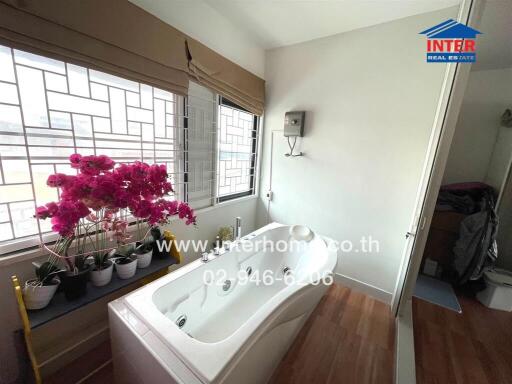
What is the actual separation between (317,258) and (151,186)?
1467 mm

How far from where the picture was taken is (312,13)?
165 centimetres

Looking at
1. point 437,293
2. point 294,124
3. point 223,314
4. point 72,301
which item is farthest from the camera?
point 294,124

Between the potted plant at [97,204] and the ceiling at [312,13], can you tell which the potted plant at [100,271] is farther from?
the ceiling at [312,13]

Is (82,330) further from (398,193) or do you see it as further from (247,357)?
(398,193)

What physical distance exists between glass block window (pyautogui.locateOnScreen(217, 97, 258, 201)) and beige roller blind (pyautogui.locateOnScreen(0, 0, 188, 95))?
0.68 m

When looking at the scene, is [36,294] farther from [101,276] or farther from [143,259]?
[143,259]

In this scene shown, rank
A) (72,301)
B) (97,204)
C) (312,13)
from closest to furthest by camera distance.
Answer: (97,204), (72,301), (312,13)

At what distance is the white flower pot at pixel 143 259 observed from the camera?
128cm

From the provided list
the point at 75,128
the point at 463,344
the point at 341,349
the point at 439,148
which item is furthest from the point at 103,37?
the point at 463,344

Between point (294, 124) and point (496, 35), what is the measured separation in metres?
1.47

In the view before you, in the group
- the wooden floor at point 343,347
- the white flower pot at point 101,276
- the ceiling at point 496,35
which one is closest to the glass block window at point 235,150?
the white flower pot at point 101,276

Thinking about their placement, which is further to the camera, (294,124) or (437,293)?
(294,124)

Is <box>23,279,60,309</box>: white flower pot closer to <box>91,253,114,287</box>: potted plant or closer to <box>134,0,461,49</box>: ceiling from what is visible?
<box>91,253,114,287</box>: potted plant

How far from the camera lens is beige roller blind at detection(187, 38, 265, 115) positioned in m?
1.56
